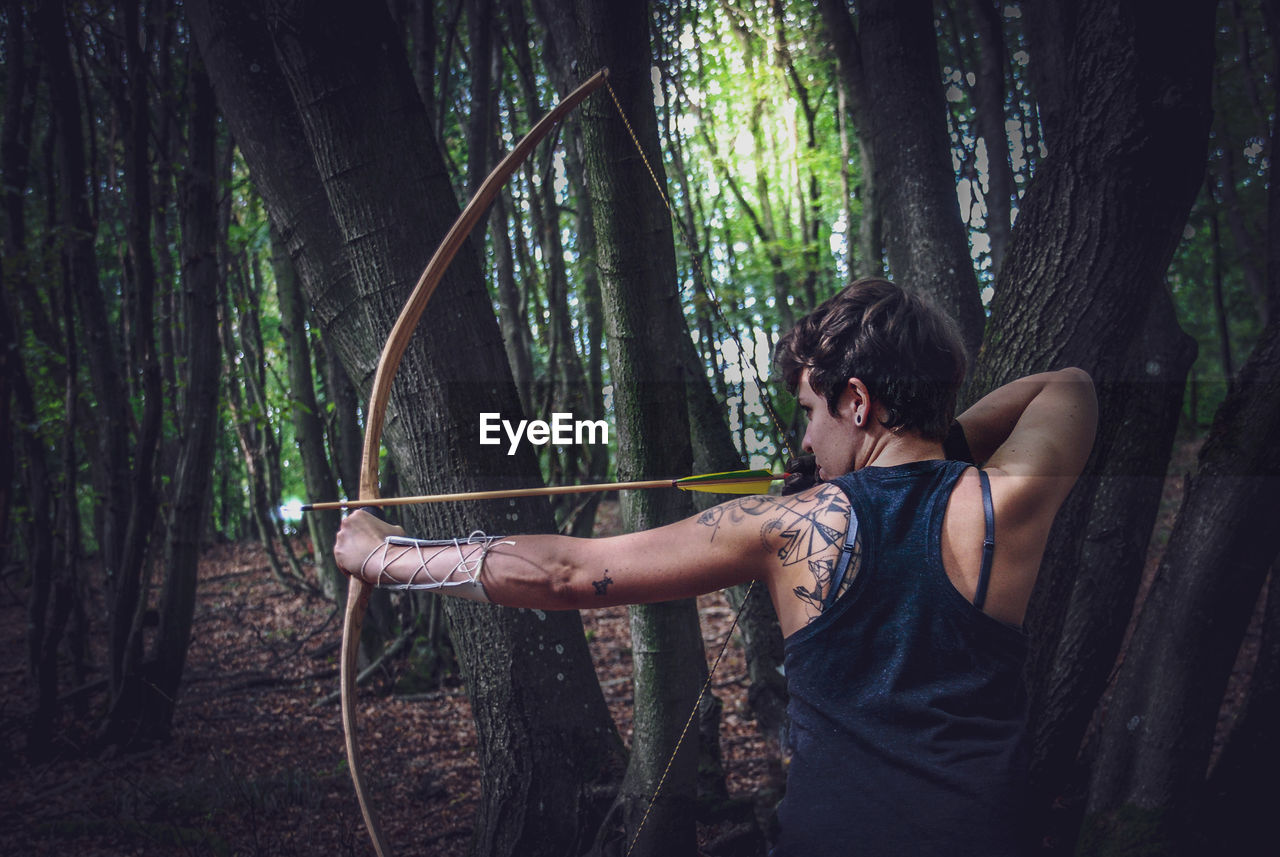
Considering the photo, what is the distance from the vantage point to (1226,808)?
2.38 metres

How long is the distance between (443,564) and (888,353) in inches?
33.3

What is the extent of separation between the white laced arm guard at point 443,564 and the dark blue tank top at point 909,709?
1.88 feet

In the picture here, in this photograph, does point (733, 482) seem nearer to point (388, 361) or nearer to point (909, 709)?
point (909, 709)

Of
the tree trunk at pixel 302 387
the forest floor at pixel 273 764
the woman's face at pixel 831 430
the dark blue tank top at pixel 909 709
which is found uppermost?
the tree trunk at pixel 302 387

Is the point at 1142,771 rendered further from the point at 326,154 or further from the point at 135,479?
the point at 135,479

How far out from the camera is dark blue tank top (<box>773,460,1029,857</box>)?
1.15m

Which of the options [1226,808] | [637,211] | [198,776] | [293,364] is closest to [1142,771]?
[1226,808]

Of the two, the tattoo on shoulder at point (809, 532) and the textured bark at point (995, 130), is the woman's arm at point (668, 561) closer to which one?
the tattoo on shoulder at point (809, 532)

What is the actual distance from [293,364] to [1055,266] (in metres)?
5.59

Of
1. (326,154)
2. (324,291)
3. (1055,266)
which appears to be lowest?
(1055,266)

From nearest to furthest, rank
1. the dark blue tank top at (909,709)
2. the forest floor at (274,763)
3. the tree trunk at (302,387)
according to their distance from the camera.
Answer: the dark blue tank top at (909,709)
the forest floor at (274,763)
the tree trunk at (302,387)

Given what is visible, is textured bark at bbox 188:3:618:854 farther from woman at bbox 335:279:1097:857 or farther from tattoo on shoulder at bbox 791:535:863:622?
tattoo on shoulder at bbox 791:535:863:622

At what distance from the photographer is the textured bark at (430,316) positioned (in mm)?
2285

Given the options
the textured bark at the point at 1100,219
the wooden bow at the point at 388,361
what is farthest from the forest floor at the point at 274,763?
the textured bark at the point at 1100,219
